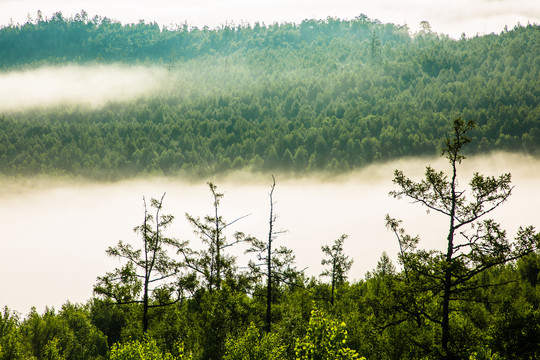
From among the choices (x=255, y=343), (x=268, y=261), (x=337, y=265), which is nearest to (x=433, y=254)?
(x=255, y=343)

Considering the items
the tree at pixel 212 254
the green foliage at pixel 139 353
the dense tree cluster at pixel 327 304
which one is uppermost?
the tree at pixel 212 254

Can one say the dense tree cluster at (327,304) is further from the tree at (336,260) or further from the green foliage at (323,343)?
the tree at (336,260)

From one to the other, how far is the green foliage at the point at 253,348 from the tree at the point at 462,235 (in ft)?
38.9

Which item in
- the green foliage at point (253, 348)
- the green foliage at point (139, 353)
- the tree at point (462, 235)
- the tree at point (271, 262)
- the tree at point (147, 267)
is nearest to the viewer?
the tree at point (462, 235)

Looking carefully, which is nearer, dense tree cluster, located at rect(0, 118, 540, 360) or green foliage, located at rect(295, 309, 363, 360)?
dense tree cluster, located at rect(0, 118, 540, 360)

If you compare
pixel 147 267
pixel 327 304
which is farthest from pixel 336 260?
pixel 147 267

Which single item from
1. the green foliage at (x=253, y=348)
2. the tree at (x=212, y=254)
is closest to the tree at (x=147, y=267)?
the tree at (x=212, y=254)

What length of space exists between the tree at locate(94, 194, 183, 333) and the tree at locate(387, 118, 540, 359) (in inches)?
710

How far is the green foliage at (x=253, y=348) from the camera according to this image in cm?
3109

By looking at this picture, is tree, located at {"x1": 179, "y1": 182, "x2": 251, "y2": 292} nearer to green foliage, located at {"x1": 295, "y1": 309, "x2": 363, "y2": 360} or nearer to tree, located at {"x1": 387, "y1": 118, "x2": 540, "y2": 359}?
green foliage, located at {"x1": 295, "y1": 309, "x2": 363, "y2": 360}

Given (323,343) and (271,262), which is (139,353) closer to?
(271,262)

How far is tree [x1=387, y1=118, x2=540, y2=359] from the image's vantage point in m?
20.0

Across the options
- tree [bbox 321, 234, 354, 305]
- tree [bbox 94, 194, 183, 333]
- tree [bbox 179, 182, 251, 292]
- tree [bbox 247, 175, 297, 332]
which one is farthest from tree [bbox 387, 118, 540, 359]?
tree [bbox 321, 234, 354, 305]

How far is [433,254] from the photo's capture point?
70.7 feet
